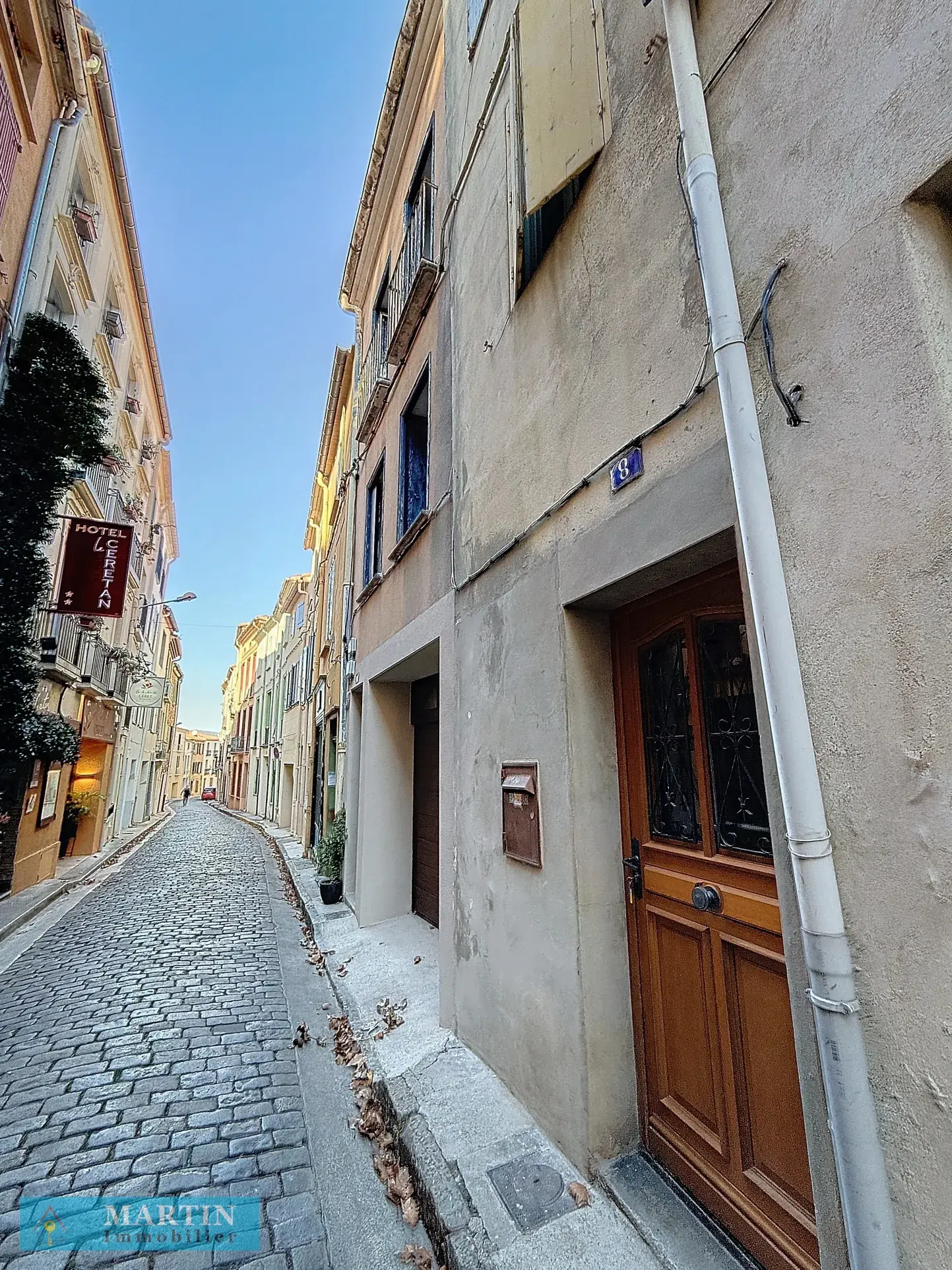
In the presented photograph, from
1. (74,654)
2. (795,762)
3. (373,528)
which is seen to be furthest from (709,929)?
(74,654)

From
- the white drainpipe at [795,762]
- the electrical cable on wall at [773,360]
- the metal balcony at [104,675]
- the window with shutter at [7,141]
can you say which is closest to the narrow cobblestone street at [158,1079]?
the white drainpipe at [795,762]

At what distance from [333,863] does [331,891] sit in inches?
17.9

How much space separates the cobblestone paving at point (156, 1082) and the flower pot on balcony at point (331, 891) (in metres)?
0.96

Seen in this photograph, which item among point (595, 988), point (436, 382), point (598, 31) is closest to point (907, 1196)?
point (595, 988)

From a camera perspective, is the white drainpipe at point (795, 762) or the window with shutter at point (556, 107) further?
the window with shutter at point (556, 107)

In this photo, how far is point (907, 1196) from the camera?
1.34m

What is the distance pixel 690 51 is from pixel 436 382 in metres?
3.72

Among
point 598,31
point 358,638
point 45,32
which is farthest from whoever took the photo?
point 358,638

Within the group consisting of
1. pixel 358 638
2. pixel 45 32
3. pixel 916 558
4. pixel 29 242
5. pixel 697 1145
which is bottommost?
pixel 697 1145

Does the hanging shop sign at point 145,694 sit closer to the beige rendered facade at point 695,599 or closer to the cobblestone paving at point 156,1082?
the cobblestone paving at point 156,1082

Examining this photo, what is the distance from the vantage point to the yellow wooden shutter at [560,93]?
298 centimetres

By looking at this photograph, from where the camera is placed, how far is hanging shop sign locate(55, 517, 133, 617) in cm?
967

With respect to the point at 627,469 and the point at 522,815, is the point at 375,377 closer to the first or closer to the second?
the point at 627,469

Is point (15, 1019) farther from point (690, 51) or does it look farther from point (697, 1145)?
point (690, 51)
